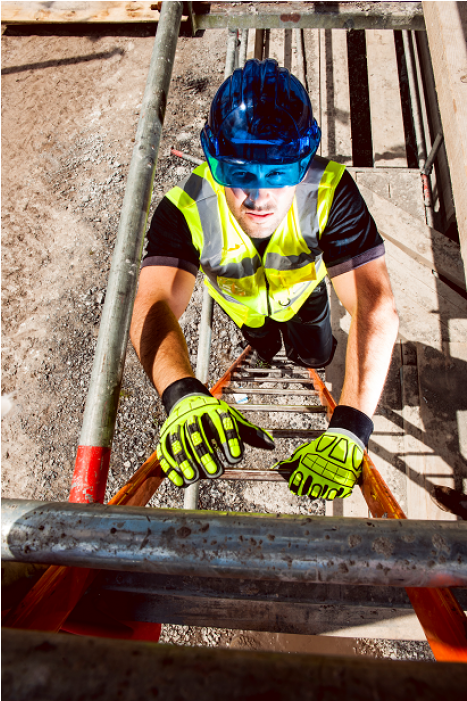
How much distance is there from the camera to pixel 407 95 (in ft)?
21.3

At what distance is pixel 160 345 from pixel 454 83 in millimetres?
1886

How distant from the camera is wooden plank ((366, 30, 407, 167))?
558 cm

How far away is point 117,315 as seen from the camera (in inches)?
65.8

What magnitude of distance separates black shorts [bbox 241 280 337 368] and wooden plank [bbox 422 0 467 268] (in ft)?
4.44

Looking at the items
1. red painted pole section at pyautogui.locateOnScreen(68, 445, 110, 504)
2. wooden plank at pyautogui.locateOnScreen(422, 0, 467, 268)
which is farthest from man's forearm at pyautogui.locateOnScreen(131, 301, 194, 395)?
wooden plank at pyautogui.locateOnScreen(422, 0, 467, 268)

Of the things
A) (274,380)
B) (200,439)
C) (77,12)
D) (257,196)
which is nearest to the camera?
(200,439)

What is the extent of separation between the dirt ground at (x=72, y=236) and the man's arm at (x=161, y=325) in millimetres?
2680

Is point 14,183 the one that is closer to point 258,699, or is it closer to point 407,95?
point 407,95

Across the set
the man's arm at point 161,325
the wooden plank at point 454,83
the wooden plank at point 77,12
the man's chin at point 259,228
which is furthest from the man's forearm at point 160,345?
the wooden plank at point 77,12

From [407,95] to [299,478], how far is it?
7342 mm

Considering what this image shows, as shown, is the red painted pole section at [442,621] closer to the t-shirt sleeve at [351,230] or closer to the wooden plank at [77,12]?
the t-shirt sleeve at [351,230]

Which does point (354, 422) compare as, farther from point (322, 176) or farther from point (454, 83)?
point (454, 83)

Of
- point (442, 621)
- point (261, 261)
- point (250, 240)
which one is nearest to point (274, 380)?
point (261, 261)

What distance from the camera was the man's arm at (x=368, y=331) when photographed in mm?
2082
